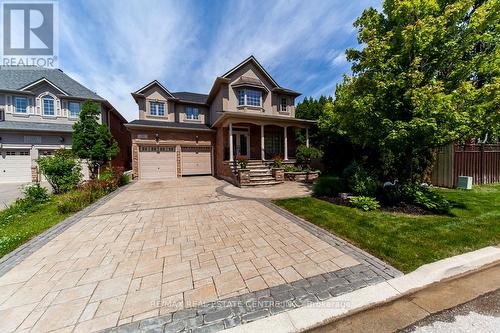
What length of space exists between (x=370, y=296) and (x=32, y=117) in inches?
884

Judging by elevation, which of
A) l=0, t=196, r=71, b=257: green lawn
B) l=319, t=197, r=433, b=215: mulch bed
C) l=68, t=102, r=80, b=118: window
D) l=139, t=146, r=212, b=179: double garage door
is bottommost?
l=0, t=196, r=71, b=257: green lawn

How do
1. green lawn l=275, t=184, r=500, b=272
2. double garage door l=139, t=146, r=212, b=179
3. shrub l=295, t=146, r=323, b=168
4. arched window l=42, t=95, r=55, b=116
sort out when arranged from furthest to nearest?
arched window l=42, t=95, r=55, b=116
double garage door l=139, t=146, r=212, b=179
shrub l=295, t=146, r=323, b=168
green lawn l=275, t=184, r=500, b=272

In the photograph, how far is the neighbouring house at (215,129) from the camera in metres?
14.2

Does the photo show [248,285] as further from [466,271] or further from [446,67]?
[446,67]

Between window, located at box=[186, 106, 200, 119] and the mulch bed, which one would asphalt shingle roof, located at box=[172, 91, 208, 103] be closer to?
window, located at box=[186, 106, 200, 119]

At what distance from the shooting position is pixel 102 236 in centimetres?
426

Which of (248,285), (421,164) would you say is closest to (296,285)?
(248,285)

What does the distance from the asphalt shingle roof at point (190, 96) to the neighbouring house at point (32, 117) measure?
19.2ft

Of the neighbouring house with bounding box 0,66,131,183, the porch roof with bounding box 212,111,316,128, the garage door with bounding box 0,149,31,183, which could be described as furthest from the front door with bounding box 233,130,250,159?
the garage door with bounding box 0,149,31,183

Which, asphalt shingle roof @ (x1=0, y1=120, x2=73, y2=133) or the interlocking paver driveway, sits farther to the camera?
asphalt shingle roof @ (x1=0, y1=120, x2=73, y2=133)

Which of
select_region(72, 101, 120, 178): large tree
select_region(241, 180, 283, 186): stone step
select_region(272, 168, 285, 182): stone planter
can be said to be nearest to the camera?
select_region(241, 180, 283, 186): stone step

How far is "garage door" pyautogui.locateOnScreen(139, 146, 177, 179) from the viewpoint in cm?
1420

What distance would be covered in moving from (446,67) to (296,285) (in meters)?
7.34

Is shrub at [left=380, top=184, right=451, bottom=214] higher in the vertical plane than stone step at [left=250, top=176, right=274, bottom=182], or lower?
lower
